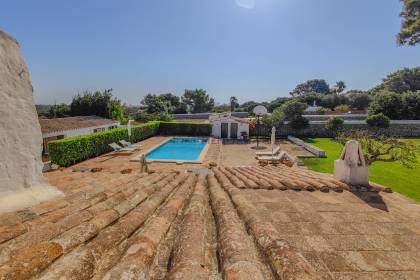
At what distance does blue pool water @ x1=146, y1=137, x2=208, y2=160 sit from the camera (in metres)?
20.6

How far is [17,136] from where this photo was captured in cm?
324

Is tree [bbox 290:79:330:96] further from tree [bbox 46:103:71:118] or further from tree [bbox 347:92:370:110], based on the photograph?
tree [bbox 46:103:71:118]

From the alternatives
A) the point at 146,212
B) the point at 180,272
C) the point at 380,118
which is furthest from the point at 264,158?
the point at 380,118

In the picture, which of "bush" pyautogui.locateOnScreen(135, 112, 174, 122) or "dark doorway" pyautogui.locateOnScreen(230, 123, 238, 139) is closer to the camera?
"dark doorway" pyautogui.locateOnScreen(230, 123, 238, 139)

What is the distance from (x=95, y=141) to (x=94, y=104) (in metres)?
21.4

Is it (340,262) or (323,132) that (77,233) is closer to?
(340,262)

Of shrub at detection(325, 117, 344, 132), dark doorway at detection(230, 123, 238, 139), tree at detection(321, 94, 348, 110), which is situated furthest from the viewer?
tree at detection(321, 94, 348, 110)

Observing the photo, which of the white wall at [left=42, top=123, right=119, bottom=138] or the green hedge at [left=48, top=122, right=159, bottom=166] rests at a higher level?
the white wall at [left=42, top=123, right=119, bottom=138]

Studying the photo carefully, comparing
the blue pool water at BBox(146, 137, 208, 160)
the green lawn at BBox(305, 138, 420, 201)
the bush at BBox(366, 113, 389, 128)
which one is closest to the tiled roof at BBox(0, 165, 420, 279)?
the green lawn at BBox(305, 138, 420, 201)

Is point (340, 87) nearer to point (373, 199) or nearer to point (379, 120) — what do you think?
point (379, 120)

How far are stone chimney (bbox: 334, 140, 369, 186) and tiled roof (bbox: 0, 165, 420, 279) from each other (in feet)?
6.45

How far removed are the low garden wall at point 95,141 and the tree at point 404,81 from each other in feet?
183

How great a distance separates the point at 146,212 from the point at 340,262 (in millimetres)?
2312

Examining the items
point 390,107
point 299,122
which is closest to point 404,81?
point 390,107
